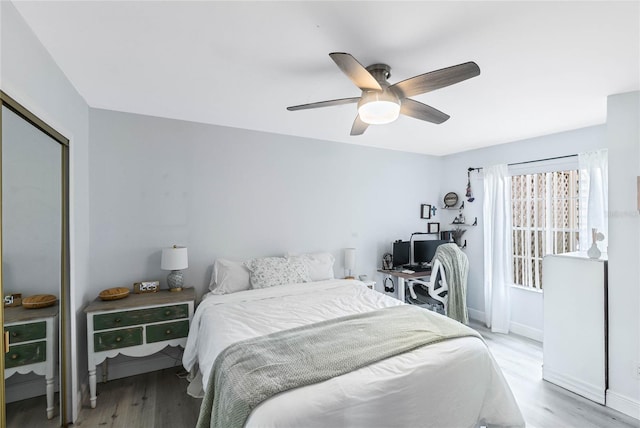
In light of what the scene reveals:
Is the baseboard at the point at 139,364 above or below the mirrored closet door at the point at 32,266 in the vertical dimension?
below

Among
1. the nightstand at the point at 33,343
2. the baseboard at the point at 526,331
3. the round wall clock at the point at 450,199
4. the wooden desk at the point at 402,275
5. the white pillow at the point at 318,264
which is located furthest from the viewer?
the round wall clock at the point at 450,199

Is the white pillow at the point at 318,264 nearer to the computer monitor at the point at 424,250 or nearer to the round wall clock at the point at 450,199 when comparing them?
the computer monitor at the point at 424,250

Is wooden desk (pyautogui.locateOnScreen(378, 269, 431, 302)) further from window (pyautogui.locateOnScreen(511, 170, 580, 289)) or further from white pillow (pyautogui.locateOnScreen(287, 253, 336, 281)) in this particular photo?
window (pyautogui.locateOnScreen(511, 170, 580, 289))

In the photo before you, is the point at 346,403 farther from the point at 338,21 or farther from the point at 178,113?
the point at 178,113

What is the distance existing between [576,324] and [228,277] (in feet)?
10.6

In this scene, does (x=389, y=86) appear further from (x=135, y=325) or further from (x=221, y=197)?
(x=135, y=325)

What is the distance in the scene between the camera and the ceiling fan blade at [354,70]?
1378 millimetres

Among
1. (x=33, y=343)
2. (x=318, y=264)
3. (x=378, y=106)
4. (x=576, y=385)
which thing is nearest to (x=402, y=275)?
(x=318, y=264)

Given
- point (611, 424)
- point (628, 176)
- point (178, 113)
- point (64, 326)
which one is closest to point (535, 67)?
point (628, 176)

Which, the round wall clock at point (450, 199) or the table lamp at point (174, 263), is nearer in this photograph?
the table lamp at point (174, 263)

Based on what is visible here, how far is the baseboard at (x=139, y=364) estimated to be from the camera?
2.67 meters

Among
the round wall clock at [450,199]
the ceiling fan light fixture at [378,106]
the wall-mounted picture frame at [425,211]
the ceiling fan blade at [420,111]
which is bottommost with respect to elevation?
the wall-mounted picture frame at [425,211]

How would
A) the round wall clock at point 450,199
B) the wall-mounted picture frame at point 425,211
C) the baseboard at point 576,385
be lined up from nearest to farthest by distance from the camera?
1. the baseboard at point 576,385
2. the round wall clock at point 450,199
3. the wall-mounted picture frame at point 425,211

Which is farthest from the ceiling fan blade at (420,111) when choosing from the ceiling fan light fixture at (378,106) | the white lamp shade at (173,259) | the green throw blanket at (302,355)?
the white lamp shade at (173,259)
